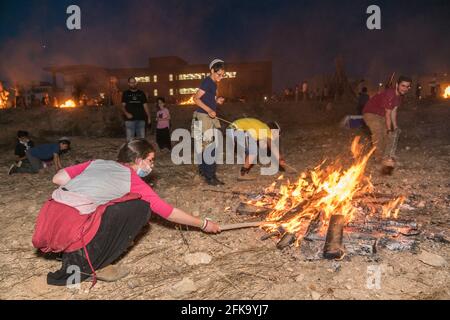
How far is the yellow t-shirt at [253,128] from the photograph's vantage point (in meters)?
6.50

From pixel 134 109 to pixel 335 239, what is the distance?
6.74m

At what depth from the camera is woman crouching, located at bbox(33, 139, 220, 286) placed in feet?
9.92

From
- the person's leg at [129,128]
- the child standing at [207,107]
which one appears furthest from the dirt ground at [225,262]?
the person's leg at [129,128]

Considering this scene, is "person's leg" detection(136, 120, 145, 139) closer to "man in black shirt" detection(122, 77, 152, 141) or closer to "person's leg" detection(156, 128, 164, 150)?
"man in black shirt" detection(122, 77, 152, 141)

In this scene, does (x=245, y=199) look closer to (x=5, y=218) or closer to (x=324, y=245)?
(x=324, y=245)

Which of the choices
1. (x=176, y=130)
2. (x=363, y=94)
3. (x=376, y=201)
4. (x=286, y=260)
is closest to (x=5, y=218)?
(x=286, y=260)

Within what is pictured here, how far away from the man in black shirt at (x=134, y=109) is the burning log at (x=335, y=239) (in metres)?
6.31

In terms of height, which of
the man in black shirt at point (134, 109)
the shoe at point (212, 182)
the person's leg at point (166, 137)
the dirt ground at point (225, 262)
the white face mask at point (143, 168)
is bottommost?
the dirt ground at point (225, 262)

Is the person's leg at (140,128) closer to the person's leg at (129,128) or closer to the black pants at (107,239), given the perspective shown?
the person's leg at (129,128)

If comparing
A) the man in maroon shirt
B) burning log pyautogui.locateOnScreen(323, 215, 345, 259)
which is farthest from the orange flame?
the man in maroon shirt

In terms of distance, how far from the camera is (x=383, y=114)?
25.9 ft

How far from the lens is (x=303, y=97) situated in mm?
24891

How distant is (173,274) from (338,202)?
2.27 meters

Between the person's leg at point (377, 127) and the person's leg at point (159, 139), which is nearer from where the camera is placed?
the person's leg at point (377, 127)
